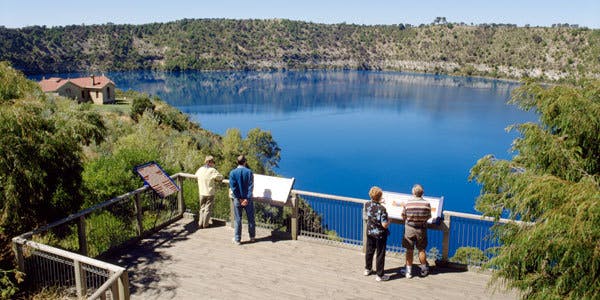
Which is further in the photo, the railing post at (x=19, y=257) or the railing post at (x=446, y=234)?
the railing post at (x=446, y=234)

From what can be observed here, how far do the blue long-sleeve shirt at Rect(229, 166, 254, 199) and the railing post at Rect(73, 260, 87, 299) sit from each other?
318cm

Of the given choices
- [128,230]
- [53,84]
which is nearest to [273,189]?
[128,230]

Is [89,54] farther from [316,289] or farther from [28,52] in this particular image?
[316,289]

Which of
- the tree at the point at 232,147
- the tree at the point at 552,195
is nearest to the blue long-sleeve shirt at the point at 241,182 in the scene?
the tree at the point at 552,195

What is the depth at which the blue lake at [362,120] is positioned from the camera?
164 feet

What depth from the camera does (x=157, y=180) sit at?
31.6 ft

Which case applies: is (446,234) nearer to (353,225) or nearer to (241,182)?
(353,225)

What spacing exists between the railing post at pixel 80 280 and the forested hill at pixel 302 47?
117458 millimetres

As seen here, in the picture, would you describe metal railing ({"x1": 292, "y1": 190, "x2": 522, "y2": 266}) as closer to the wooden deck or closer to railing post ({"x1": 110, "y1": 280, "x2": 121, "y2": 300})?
the wooden deck

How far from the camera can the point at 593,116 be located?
186 inches

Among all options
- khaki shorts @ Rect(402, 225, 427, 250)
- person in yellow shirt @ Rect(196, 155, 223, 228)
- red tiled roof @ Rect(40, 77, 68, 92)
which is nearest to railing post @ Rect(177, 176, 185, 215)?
person in yellow shirt @ Rect(196, 155, 223, 228)

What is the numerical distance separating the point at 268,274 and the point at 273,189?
187 centimetres

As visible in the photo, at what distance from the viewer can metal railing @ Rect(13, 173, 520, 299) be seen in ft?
21.4

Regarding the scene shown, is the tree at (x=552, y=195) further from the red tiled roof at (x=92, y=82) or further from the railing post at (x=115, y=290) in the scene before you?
the red tiled roof at (x=92, y=82)
